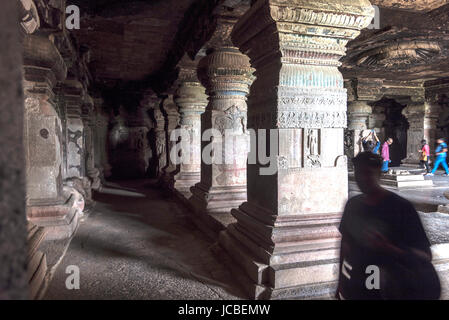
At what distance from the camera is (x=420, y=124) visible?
1118cm

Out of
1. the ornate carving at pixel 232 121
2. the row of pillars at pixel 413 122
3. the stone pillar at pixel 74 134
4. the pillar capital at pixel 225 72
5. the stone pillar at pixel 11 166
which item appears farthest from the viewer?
the row of pillars at pixel 413 122

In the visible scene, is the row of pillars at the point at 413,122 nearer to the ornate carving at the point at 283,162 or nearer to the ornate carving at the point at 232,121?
the ornate carving at the point at 232,121

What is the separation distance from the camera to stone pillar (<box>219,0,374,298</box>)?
92.7 inches

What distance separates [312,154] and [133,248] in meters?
2.39

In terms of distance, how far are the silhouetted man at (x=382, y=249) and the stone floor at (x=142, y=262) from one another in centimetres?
115

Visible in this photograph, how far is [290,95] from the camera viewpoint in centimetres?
250

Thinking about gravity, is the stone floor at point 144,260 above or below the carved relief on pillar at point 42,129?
below

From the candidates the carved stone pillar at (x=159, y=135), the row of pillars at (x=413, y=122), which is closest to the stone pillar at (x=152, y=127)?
the carved stone pillar at (x=159, y=135)

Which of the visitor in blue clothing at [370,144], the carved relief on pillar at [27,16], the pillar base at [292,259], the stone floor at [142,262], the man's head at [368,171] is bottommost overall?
the stone floor at [142,262]

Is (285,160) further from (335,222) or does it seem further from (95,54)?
(95,54)

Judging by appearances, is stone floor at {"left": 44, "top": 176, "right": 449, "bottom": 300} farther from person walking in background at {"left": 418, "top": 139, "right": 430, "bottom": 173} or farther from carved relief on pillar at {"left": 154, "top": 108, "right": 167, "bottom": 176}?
person walking in background at {"left": 418, "top": 139, "right": 430, "bottom": 173}

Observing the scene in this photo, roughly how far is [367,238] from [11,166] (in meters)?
1.57

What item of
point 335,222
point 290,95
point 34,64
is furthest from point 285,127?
point 34,64

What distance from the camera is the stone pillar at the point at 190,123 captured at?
20.9 feet
